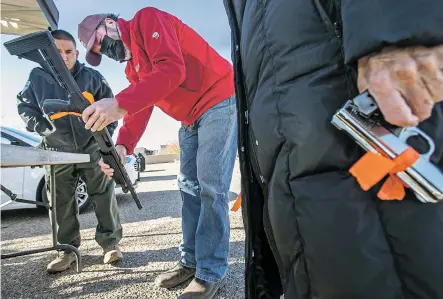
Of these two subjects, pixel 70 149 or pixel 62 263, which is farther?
pixel 70 149

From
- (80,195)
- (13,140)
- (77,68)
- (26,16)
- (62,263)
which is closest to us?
(62,263)

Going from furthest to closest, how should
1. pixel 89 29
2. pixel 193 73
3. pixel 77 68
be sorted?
pixel 77 68 → pixel 89 29 → pixel 193 73

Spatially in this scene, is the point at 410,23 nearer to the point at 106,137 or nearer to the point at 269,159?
the point at 269,159

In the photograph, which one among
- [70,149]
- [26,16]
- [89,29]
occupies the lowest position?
[70,149]

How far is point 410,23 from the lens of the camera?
384 millimetres

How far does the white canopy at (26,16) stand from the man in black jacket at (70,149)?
15 centimetres

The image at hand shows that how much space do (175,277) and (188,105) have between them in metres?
0.85

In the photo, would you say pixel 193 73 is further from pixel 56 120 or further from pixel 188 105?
pixel 56 120

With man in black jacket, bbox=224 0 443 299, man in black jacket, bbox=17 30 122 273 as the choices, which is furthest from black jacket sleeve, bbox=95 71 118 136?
man in black jacket, bbox=224 0 443 299

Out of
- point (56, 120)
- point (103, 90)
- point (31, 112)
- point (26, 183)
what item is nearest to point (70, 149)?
point (56, 120)

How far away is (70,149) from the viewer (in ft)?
6.97

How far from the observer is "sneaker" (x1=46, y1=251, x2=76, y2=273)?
179cm

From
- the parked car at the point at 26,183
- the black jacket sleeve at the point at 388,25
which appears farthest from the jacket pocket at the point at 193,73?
the parked car at the point at 26,183

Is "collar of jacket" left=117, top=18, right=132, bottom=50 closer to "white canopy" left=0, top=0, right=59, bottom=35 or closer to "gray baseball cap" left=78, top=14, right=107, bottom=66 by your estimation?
"gray baseball cap" left=78, top=14, right=107, bottom=66
